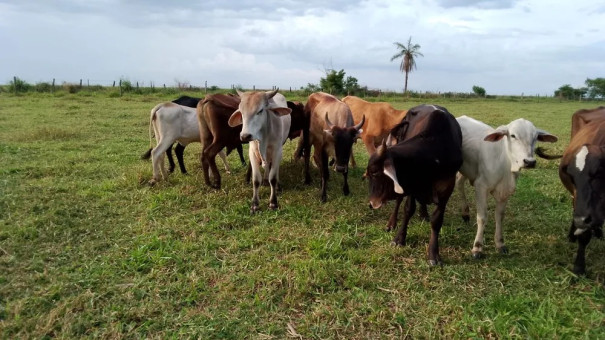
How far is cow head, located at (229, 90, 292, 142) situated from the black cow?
6.37 ft

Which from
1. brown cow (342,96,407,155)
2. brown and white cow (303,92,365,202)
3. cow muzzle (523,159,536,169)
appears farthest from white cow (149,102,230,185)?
cow muzzle (523,159,536,169)

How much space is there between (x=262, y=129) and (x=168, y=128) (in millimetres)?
1796

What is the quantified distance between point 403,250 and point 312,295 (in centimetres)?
133

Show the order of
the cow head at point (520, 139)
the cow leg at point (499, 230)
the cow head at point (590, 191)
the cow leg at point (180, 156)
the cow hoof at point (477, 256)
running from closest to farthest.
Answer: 1. the cow head at point (590, 191)
2. the cow head at point (520, 139)
3. the cow hoof at point (477, 256)
4. the cow leg at point (499, 230)
5. the cow leg at point (180, 156)

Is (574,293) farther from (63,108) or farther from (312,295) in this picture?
(63,108)

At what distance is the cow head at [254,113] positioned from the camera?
5578 millimetres

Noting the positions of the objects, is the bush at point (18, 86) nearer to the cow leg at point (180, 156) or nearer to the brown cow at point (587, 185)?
the cow leg at point (180, 156)

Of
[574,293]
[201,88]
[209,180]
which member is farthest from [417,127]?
[201,88]

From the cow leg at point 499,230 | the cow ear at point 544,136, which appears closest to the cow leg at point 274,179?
the cow leg at point 499,230

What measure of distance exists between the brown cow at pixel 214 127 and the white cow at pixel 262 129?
520 mm

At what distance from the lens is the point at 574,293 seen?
382cm

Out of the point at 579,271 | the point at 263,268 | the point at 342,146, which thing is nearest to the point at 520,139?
the point at 579,271

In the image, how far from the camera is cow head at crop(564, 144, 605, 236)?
144 inches

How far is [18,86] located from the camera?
89.9 ft
